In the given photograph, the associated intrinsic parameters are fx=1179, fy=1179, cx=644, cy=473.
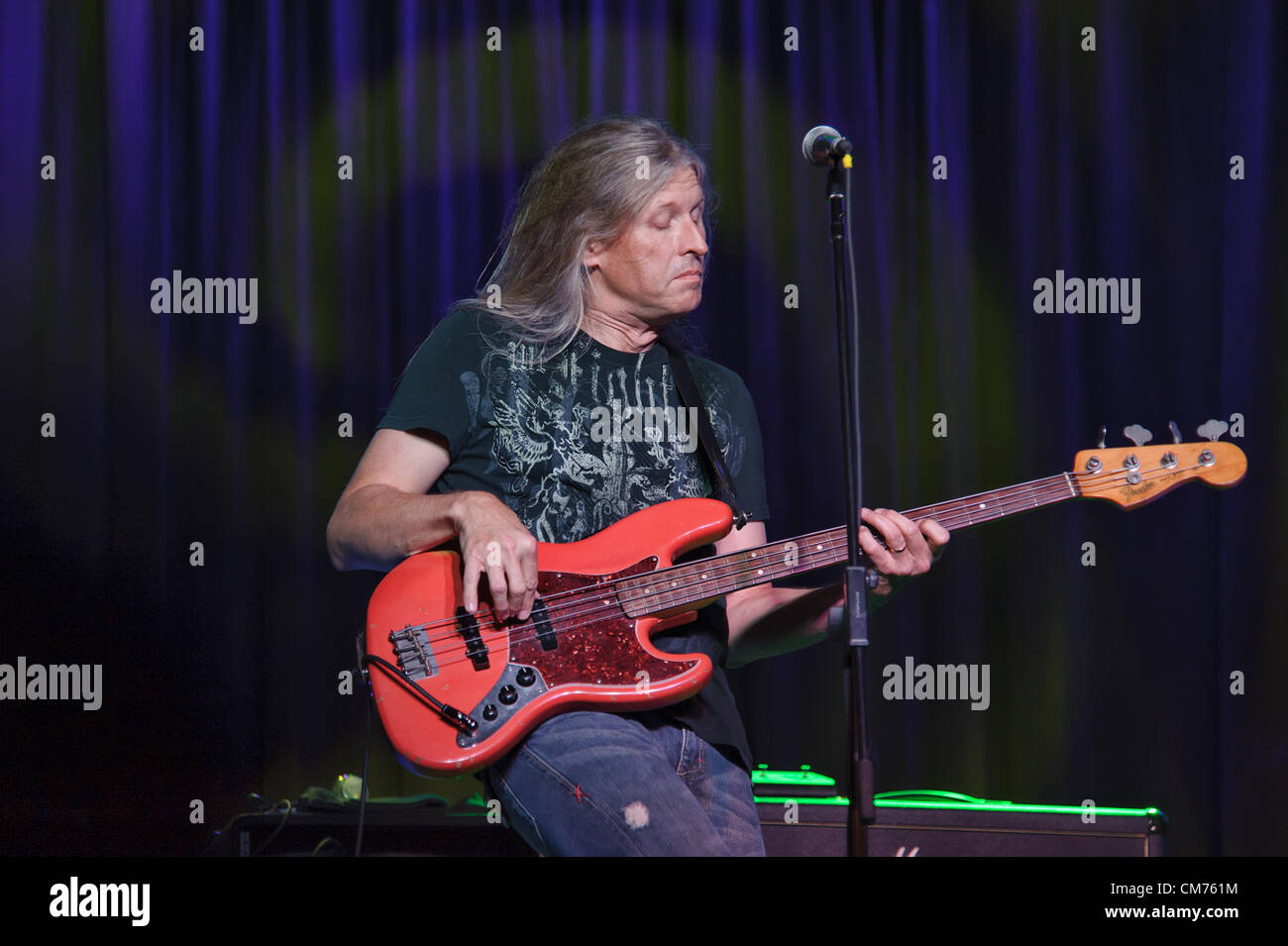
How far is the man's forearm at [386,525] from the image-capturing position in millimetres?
2146

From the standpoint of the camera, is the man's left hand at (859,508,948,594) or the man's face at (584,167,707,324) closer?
the man's left hand at (859,508,948,594)

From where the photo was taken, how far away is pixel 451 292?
4.12 m

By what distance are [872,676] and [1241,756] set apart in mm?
1247

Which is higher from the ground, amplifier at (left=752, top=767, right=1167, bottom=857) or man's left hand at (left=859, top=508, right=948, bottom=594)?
man's left hand at (left=859, top=508, right=948, bottom=594)

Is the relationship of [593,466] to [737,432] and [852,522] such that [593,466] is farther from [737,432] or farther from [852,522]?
[852,522]

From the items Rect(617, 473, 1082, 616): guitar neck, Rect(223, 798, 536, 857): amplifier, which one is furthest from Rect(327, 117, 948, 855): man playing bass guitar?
Rect(223, 798, 536, 857): amplifier

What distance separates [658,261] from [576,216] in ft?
0.82

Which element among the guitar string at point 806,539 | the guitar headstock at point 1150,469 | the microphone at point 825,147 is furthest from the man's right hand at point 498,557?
the guitar headstock at point 1150,469

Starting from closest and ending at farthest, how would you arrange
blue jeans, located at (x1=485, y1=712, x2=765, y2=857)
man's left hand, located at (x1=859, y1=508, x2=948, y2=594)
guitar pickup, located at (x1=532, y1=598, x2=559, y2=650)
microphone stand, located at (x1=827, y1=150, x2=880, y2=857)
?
microphone stand, located at (x1=827, y1=150, x2=880, y2=857)
blue jeans, located at (x1=485, y1=712, x2=765, y2=857)
guitar pickup, located at (x1=532, y1=598, x2=559, y2=650)
man's left hand, located at (x1=859, y1=508, x2=948, y2=594)

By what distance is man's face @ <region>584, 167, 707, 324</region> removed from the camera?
258 cm

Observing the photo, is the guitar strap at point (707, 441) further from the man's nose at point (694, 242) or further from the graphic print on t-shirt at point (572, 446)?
the man's nose at point (694, 242)

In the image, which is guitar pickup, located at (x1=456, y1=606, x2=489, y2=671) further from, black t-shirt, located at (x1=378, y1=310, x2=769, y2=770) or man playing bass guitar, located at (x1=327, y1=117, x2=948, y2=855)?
black t-shirt, located at (x1=378, y1=310, x2=769, y2=770)

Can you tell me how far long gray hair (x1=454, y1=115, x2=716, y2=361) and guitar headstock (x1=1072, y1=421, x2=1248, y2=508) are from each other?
1.10 metres
